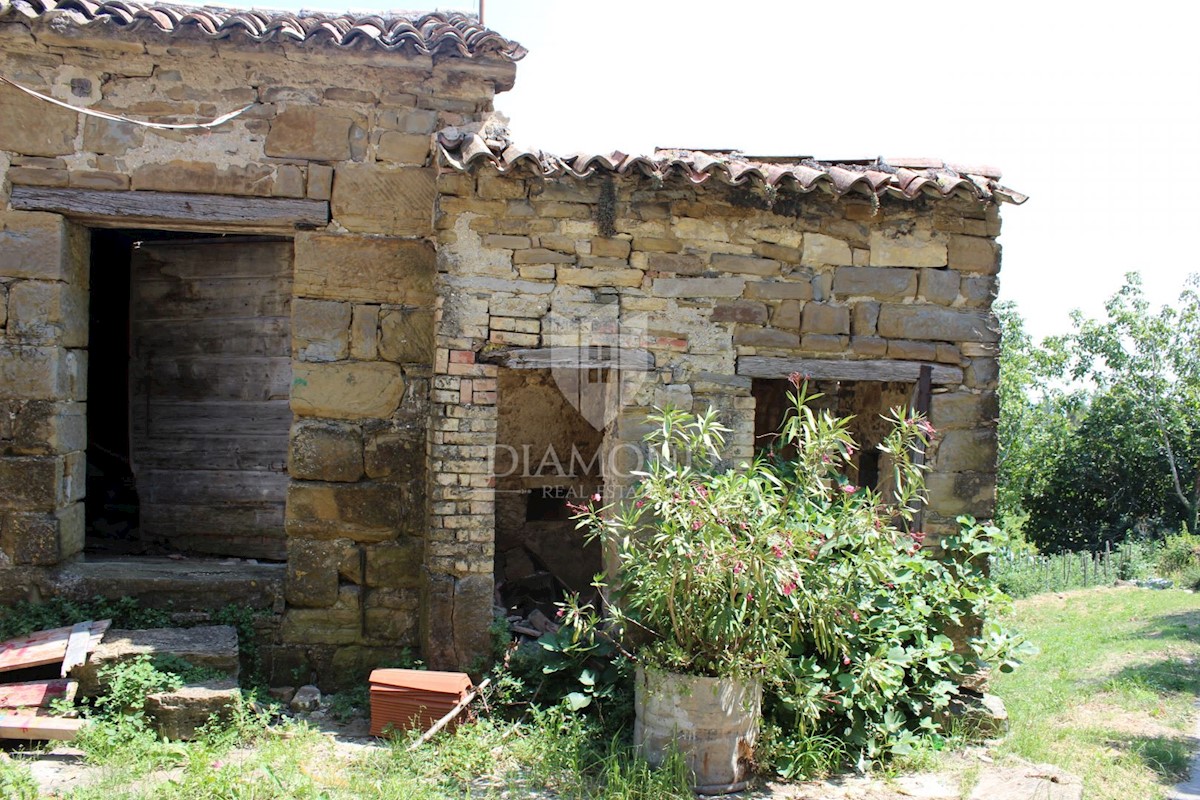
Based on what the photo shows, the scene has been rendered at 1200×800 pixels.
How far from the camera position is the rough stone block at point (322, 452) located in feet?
17.7

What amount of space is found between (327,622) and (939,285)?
4269mm

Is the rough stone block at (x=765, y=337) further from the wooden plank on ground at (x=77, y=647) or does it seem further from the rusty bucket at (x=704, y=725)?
the wooden plank on ground at (x=77, y=647)

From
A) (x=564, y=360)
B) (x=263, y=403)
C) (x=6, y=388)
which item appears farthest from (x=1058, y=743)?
(x=6, y=388)

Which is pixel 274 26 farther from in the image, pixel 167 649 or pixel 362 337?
pixel 167 649

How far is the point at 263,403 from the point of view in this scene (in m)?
6.40

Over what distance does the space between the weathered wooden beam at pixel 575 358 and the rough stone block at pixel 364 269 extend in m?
0.72

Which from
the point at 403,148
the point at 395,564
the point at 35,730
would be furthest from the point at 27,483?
the point at 403,148

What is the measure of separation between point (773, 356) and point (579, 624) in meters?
2.02

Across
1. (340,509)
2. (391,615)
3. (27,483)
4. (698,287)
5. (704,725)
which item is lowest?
(704,725)

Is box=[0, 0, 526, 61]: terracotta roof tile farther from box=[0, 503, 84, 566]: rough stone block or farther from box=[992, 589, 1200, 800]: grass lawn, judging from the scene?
box=[992, 589, 1200, 800]: grass lawn

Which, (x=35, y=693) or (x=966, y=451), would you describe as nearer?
(x=35, y=693)

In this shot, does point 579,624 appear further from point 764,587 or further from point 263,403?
point 263,403

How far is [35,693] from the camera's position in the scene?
457 centimetres

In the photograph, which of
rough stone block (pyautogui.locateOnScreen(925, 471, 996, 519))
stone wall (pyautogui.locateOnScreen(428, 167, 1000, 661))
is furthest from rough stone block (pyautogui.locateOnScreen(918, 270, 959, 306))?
rough stone block (pyautogui.locateOnScreen(925, 471, 996, 519))
